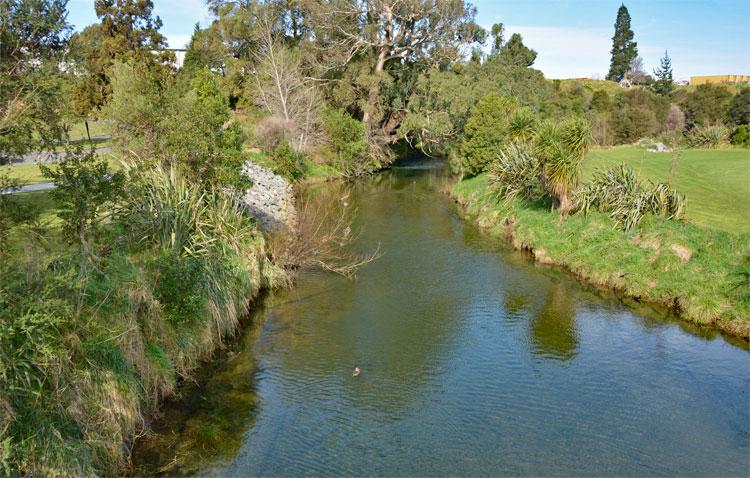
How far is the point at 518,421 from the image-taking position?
37.0 ft

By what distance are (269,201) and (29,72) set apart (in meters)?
15.9

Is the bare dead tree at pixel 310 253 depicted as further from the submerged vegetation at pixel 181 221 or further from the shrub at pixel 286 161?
the shrub at pixel 286 161

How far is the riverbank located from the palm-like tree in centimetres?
117

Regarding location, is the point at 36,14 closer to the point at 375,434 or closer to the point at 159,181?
the point at 159,181

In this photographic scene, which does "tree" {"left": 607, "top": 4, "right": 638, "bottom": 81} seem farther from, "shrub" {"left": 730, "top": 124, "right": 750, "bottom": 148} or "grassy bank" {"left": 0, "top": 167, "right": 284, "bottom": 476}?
"grassy bank" {"left": 0, "top": 167, "right": 284, "bottom": 476}

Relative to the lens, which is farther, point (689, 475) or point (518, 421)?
point (518, 421)

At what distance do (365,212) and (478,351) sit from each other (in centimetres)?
1753

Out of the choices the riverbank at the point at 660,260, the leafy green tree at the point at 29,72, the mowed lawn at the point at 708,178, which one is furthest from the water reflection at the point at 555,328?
the leafy green tree at the point at 29,72

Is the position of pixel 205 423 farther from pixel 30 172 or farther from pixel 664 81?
pixel 664 81

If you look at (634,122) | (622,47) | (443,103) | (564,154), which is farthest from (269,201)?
(622,47)

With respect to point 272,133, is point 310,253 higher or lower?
lower

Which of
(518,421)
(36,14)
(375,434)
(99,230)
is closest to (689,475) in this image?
(518,421)

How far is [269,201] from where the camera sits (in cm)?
2583

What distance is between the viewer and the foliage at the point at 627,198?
19.8 m
